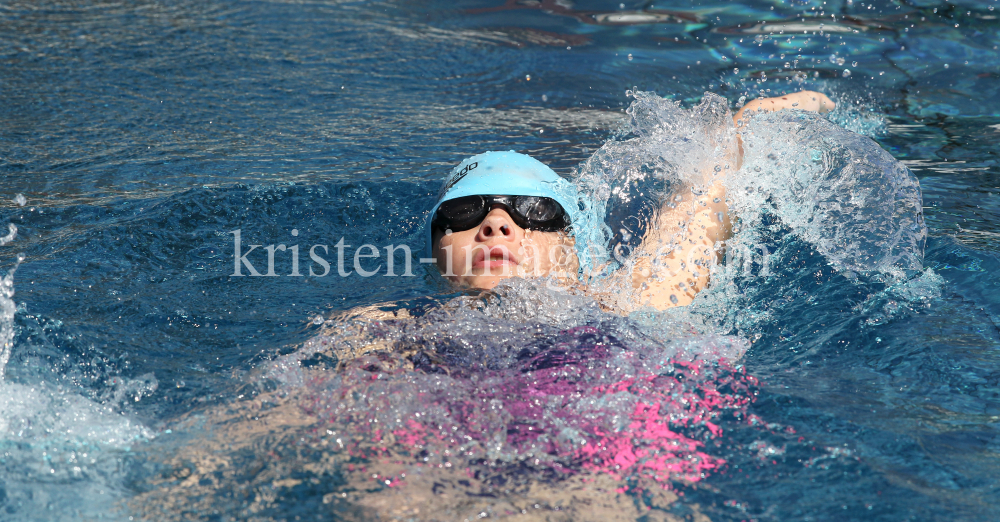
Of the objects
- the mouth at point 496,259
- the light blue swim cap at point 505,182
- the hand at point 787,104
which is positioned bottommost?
the mouth at point 496,259

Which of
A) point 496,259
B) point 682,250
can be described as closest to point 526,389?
point 496,259

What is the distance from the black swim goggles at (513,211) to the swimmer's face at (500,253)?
2cm

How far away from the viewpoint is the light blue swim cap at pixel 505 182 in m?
3.35

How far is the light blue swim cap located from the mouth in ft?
0.94

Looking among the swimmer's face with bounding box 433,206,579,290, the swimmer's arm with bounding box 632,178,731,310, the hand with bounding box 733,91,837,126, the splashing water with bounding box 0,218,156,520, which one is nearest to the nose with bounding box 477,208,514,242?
the swimmer's face with bounding box 433,206,579,290

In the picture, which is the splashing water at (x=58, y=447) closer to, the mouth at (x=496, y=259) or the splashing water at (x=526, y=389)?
the splashing water at (x=526, y=389)

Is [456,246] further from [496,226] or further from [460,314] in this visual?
[460,314]

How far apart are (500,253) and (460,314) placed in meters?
0.34

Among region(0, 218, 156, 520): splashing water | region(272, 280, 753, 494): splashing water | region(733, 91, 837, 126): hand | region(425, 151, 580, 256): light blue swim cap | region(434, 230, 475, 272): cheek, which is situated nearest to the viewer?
region(0, 218, 156, 520): splashing water

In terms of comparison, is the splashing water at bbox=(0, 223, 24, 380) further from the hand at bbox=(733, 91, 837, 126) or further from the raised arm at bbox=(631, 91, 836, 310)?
the hand at bbox=(733, 91, 837, 126)

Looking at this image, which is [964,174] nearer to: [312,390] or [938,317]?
[938,317]

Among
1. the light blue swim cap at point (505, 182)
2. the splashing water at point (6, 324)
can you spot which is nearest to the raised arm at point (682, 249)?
the light blue swim cap at point (505, 182)

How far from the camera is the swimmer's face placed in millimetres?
3119

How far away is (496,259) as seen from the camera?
312cm
